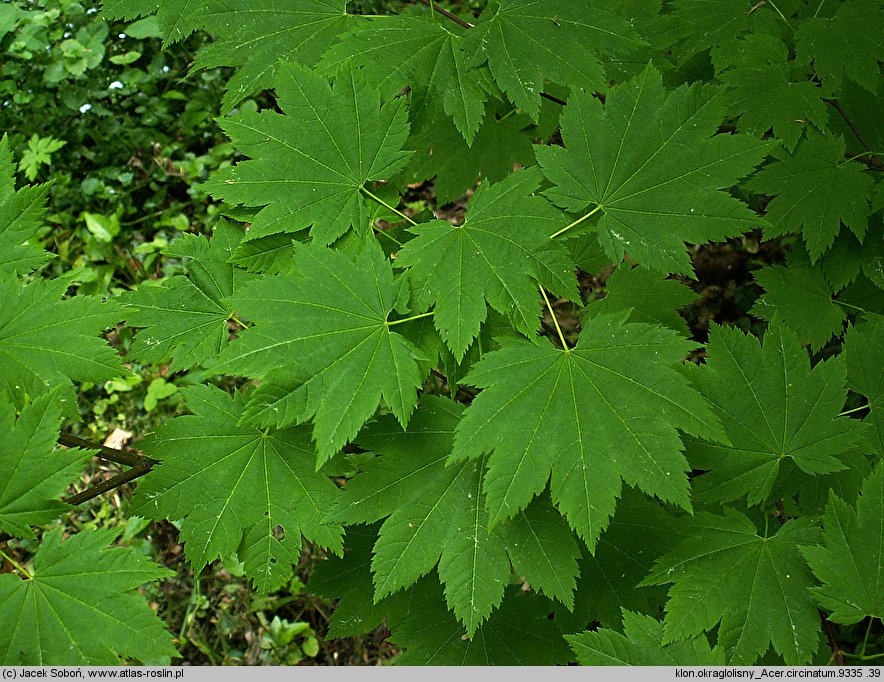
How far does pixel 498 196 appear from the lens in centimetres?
188

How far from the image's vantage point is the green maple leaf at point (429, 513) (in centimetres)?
183

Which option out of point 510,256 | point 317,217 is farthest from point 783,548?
point 317,217

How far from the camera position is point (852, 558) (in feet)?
5.76

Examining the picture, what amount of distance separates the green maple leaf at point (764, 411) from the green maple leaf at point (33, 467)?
5.69 feet

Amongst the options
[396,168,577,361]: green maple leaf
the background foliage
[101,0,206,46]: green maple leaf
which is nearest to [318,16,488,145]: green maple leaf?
the background foliage

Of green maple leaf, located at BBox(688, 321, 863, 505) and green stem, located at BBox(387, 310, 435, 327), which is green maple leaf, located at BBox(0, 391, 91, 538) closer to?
green stem, located at BBox(387, 310, 435, 327)

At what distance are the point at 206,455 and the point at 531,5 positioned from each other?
1721 mm

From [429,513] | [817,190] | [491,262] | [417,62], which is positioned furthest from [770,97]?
[429,513]

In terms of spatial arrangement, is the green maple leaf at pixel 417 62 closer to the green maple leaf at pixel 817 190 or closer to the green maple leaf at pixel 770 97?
the green maple leaf at pixel 770 97

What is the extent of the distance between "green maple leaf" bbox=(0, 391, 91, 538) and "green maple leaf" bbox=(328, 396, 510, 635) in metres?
0.70

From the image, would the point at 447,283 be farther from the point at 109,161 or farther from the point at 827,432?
the point at 109,161

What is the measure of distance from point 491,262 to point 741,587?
1.15 metres

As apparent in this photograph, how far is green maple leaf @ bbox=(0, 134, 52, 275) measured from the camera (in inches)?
77.2

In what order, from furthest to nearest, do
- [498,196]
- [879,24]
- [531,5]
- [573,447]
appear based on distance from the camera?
1. [879,24]
2. [531,5]
3. [498,196]
4. [573,447]
